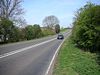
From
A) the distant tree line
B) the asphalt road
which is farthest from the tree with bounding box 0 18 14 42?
the asphalt road

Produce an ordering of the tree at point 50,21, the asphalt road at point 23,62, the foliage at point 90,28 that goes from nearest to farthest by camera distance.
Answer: the asphalt road at point 23,62
the foliage at point 90,28
the tree at point 50,21

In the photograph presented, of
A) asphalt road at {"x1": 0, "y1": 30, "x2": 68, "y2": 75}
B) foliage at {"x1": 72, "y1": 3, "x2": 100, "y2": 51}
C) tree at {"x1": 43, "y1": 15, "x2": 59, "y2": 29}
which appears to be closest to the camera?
asphalt road at {"x1": 0, "y1": 30, "x2": 68, "y2": 75}

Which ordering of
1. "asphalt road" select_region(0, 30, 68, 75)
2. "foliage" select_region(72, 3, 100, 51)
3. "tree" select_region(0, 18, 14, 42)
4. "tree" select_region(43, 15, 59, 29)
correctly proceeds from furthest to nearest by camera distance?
"tree" select_region(43, 15, 59, 29) < "tree" select_region(0, 18, 14, 42) < "foliage" select_region(72, 3, 100, 51) < "asphalt road" select_region(0, 30, 68, 75)

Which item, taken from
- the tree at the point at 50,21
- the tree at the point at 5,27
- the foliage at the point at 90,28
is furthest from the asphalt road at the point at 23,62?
the tree at the point at 50,21

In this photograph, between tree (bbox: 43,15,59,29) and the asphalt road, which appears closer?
the asphalt road

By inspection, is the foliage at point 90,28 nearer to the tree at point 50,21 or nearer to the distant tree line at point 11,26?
the distant tree line at point 11,26

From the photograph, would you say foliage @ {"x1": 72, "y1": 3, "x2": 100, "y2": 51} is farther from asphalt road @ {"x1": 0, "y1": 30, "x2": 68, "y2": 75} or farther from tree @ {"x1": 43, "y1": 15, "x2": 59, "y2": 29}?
tree @ {"x1": 43, "y1": 15, "x2": 59, "y2": 29}

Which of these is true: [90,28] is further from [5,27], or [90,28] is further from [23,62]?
[5,27]

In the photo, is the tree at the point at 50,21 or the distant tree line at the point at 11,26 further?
the tree at the point at 50,21

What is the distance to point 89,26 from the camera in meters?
29.2

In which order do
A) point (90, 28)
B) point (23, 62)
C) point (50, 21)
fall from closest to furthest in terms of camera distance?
point (23, 62) < point (90, 28) < point (50, 21)

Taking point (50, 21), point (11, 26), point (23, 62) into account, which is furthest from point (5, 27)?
point (50, 21)

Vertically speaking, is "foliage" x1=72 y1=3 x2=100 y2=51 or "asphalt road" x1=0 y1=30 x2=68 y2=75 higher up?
"foliage" x1=72 y1=3 x2=100 y2=51

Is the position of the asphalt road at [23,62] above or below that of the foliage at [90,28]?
below
